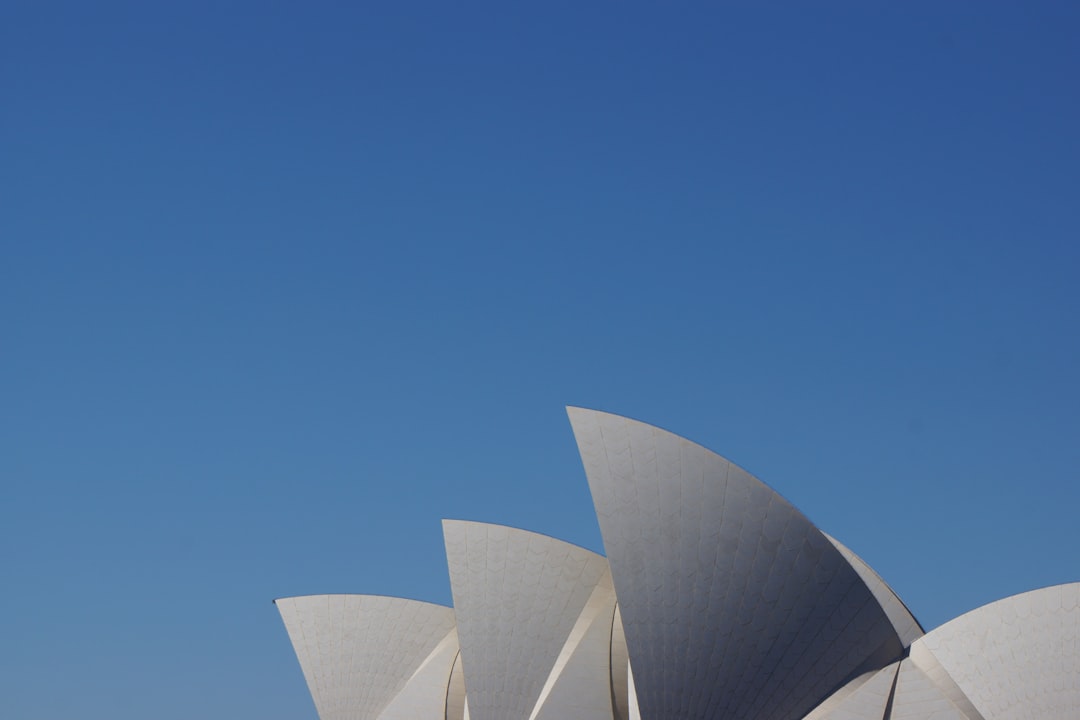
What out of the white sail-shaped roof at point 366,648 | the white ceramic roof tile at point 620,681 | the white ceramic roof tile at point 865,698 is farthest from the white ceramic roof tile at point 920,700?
the white sail-shaped roof at point 366,648

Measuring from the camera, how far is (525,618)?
3900cm

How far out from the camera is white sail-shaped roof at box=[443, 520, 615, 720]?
38281mm

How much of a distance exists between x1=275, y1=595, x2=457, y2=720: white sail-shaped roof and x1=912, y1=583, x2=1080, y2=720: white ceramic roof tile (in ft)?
70.2

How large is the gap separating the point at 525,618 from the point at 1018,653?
1414cm

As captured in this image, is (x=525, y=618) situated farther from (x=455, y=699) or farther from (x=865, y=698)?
(x=865, y=698)

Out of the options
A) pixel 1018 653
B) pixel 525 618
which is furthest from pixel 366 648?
pixel 1018 653

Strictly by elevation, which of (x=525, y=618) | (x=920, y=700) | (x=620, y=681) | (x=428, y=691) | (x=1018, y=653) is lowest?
(x=920, y=700)

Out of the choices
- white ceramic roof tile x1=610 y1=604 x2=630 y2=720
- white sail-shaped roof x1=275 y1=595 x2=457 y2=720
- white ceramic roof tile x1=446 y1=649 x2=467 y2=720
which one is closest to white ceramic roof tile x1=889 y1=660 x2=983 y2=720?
white ceramic roof tile x1=610 y1=604 x2=630 y2=720

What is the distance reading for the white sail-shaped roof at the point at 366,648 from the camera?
48031mm

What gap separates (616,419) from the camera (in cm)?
3328

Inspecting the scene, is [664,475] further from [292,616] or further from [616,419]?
[292,616]

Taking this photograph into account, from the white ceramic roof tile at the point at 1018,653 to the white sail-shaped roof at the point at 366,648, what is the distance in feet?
70.2

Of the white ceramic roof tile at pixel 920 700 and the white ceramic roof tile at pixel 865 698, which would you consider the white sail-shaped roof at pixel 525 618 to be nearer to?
the white ceramic roof tile at pixel 865 698

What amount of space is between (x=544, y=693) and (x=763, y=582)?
9.34 meters
